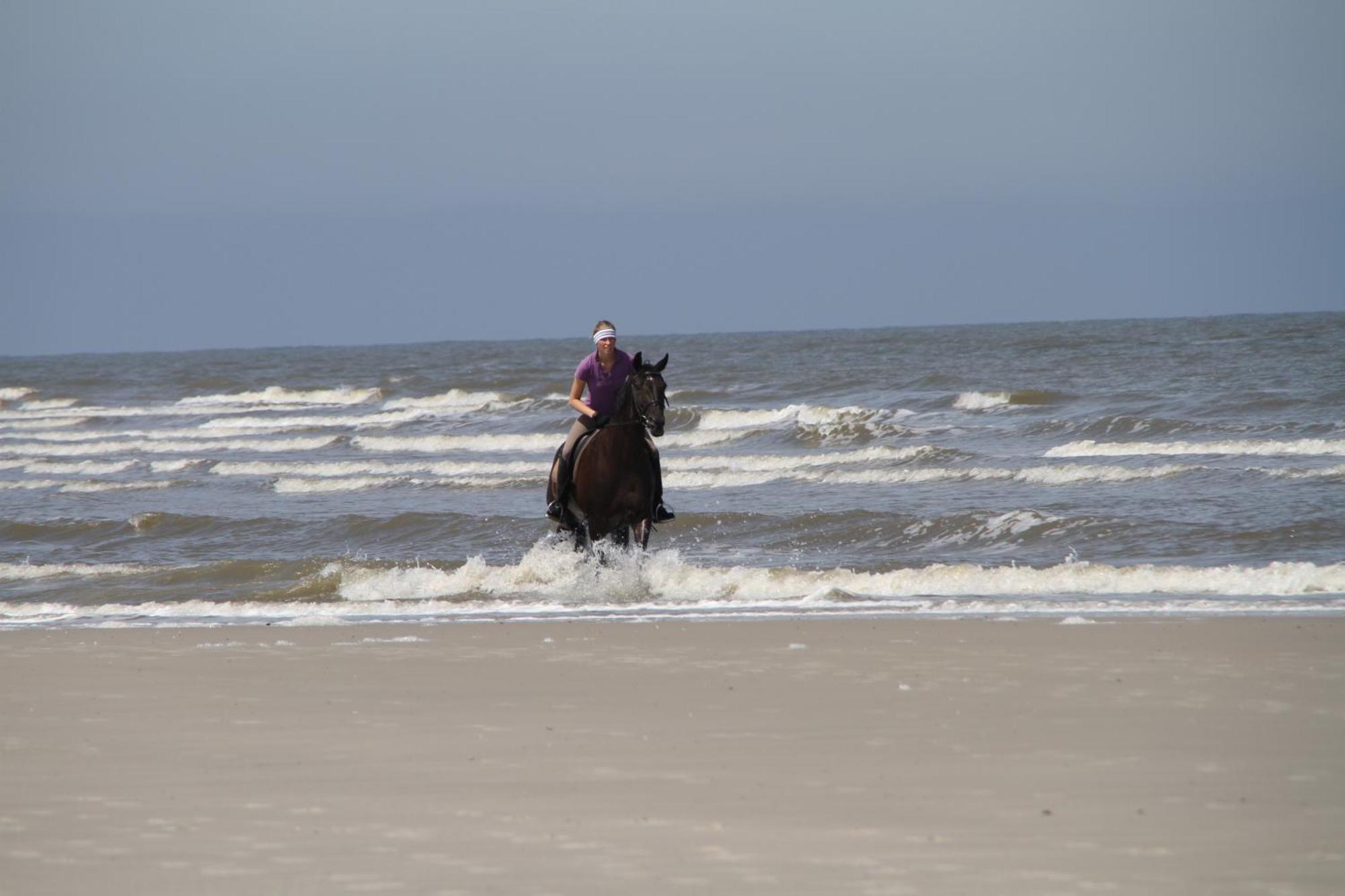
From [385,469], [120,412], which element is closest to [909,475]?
[385,469]

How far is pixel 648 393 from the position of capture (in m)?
11.4

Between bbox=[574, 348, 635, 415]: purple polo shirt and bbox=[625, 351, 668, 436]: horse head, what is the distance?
342 millimetres

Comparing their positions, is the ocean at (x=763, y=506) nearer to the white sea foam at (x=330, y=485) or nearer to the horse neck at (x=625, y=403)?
the white sea foam at (x=330, y=485)

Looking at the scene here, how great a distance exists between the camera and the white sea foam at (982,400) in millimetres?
30000

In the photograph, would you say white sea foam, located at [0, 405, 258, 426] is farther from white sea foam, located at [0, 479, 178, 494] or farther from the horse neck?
the horse neck

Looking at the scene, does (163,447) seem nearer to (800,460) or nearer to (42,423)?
(42,423)

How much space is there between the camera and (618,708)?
22.9 feet

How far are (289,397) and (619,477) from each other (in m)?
39.1

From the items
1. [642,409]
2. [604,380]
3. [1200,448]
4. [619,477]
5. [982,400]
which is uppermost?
[604,380]

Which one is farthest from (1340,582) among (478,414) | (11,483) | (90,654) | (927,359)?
(927,359)

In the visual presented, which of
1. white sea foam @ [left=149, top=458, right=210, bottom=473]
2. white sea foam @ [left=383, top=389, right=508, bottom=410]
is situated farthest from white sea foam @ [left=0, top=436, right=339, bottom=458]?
white sea foam @ [left=383, top=389, right=508, bottom=410]

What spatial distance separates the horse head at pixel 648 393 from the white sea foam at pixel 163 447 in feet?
65.4

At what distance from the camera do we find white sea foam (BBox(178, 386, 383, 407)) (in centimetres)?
4712

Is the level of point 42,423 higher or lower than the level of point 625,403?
lower
